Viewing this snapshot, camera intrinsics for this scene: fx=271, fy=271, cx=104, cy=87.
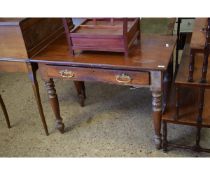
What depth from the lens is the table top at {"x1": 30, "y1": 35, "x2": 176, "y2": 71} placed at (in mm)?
1139

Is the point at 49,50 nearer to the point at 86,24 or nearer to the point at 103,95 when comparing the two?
the point at 86,24

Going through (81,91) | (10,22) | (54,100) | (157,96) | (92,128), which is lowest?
(92,128)

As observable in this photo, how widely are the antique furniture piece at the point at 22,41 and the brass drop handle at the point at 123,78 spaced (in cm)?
43

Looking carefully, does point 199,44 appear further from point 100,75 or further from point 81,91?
point 81,91

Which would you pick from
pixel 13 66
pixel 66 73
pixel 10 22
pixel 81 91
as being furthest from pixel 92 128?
pixel 10 22

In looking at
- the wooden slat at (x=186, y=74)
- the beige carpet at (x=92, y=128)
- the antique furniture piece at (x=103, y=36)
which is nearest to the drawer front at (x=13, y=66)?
the antique furniture piece at (x=103, y=36)

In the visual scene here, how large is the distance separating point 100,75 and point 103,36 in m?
0.18

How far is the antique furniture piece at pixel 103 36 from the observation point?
1162mm

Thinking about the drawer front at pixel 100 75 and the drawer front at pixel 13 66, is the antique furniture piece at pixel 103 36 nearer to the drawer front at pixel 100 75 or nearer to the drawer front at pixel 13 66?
the drawer front at pixel 100 75

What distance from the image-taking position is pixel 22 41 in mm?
1229

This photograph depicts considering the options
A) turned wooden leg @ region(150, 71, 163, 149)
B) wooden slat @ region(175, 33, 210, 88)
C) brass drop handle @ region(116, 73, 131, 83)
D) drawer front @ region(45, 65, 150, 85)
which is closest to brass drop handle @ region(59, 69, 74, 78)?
drawer front @ region(45, 65, 150, 85)
